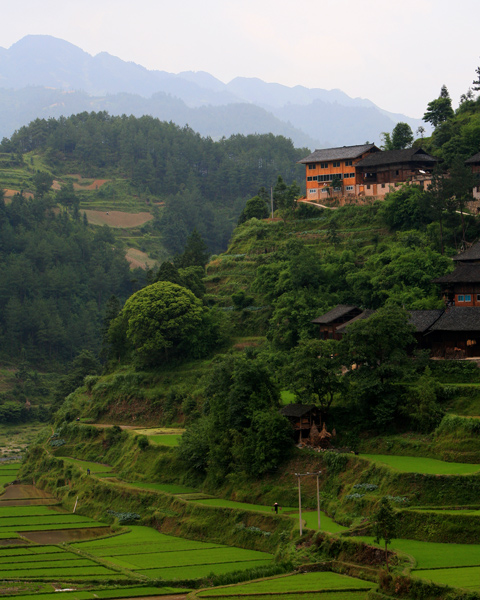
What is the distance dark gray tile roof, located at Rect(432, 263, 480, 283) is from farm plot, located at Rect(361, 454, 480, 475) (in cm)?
1249

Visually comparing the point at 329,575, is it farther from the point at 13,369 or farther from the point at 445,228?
the point at 13,369

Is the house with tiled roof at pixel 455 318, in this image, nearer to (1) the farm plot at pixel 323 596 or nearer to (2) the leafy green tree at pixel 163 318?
(2) the leafy green tree at pixel 163 318

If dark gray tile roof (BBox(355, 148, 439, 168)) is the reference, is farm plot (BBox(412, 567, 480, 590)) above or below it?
below

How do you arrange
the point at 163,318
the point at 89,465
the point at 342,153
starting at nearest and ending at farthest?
the point at 89,465 < the point at 163,318 < the point at 342,153

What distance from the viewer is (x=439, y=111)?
251ft

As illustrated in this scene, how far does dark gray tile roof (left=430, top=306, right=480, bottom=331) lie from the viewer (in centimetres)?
4303

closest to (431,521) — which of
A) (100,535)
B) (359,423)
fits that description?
(359,423)

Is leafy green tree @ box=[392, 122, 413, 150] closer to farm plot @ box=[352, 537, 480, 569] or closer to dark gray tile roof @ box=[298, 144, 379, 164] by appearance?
dark gray tile roof @ box=[298, 144, 379, 164]

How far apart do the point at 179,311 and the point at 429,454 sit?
2556 centimetres

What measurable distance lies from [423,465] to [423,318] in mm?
11356

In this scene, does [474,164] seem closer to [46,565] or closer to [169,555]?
[169,555]

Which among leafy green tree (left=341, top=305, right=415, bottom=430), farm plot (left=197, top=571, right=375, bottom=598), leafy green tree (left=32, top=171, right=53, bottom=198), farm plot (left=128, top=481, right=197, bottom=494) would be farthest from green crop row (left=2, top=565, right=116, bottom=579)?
leafy green tree (left=32, top=171, right=53, bottom=198)

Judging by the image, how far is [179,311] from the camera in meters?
59.1

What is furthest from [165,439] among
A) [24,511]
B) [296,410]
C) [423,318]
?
[423,318]
